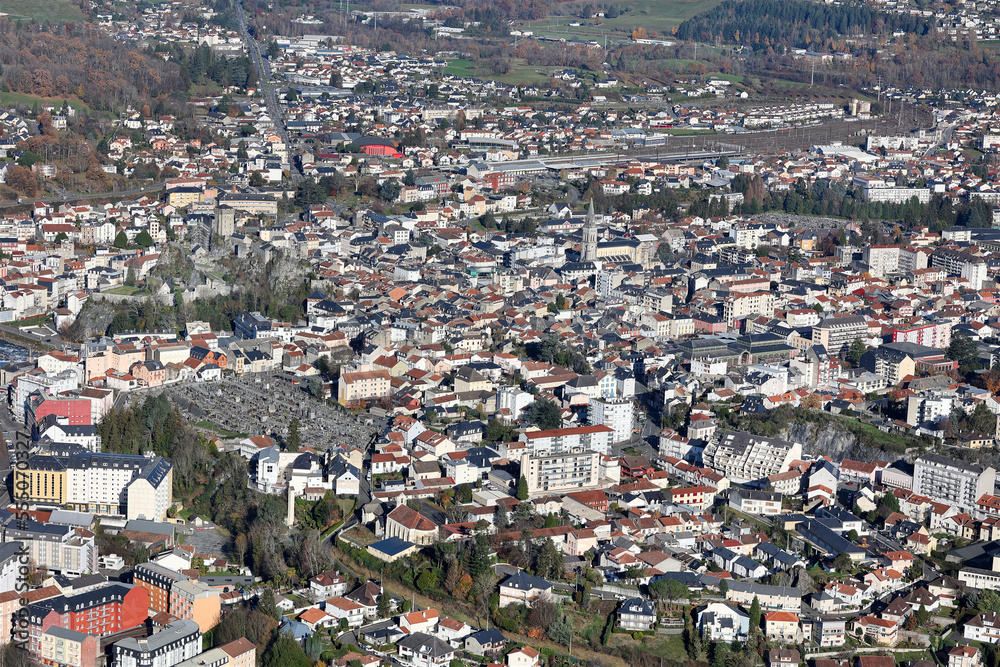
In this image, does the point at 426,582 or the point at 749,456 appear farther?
the point at 749,456

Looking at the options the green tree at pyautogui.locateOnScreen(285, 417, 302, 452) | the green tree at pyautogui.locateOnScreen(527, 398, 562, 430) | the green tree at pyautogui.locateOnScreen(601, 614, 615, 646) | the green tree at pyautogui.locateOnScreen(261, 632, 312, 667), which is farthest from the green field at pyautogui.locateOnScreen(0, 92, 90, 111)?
the green tree at pyautogui.locateOnScreen(601, 614, 615, 646)

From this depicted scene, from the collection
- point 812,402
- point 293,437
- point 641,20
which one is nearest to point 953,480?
point 812,402

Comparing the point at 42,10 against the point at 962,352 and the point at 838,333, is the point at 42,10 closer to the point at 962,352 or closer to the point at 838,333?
the point at 838,333

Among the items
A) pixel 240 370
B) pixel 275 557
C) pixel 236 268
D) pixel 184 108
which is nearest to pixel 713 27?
pixel 184 108

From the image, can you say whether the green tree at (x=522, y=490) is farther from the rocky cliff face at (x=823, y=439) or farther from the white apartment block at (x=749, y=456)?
the rocky cliff face at (x=823, y=439)

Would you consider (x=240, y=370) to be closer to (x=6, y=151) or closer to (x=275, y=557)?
(x=275, y=557)

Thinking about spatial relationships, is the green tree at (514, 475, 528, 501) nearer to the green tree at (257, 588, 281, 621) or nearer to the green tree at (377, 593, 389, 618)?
the green tree at (377, 593, 389, 618)

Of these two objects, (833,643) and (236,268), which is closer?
(833,643)
